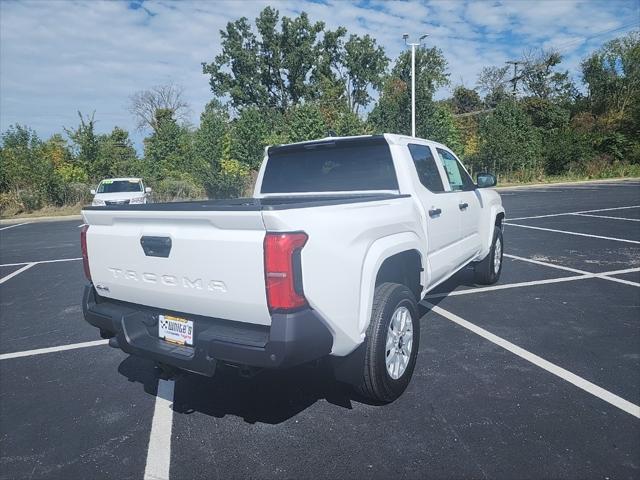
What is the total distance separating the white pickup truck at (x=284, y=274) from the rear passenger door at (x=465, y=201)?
86 centimetres

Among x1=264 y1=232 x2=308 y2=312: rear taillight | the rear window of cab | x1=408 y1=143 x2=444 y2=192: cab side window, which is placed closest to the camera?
x1=264 y1=232 x2=308 y2=312: rear taillight

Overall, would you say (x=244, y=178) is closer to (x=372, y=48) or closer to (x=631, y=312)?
(x=631, y=312)

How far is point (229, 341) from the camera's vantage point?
2.44 m

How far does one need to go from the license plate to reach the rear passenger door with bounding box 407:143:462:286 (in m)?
2.15

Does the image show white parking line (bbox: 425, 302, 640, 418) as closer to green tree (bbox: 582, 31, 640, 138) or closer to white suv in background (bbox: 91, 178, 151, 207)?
white suv in background (bbox: 91, 178, 151, 207)

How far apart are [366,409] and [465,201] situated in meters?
2.74

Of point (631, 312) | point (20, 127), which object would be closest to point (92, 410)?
point (631, 312)

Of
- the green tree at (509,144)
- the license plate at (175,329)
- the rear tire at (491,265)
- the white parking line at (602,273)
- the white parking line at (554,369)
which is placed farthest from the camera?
the green tree at (509,144)

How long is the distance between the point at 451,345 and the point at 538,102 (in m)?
41.7

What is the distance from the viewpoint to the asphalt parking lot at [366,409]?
2.55 metres

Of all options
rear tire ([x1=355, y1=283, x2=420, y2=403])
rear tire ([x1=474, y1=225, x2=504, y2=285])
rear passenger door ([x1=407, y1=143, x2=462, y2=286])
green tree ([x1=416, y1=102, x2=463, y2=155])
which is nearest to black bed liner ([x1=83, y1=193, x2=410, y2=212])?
rear passenger door ([x1=407, y1=143, x2=462, y2=286])

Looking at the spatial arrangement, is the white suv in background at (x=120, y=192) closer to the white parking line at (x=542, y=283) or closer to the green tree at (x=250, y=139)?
the green tree at (x=250, y=139)

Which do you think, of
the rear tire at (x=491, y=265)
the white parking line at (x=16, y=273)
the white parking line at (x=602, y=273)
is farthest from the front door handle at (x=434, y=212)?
the white parking line at (x=16, y=273)

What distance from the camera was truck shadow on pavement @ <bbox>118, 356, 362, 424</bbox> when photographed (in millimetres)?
3184
